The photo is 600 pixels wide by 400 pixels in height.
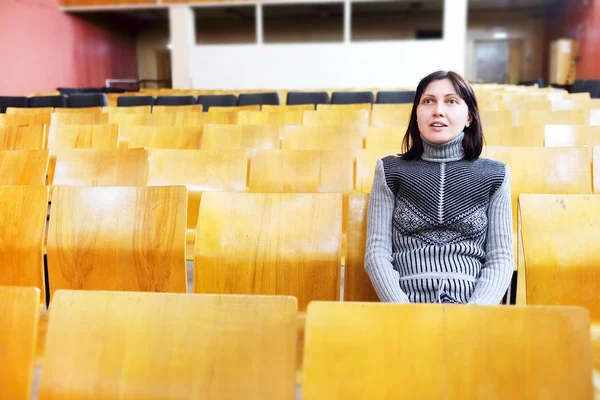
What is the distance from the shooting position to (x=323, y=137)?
322 cm

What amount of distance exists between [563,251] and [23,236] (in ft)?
6.13

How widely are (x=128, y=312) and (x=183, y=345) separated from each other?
0.43ft

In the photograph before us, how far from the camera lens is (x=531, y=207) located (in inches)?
65.7

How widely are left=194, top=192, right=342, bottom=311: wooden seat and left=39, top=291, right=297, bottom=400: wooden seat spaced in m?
0.71

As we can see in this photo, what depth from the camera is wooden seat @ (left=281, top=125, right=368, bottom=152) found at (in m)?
3.19

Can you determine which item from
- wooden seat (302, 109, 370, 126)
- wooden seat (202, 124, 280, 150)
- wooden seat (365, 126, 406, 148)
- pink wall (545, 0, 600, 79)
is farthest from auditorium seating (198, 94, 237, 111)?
pink wall (545, 0, 600, 79)

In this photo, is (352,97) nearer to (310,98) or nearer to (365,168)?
(310,98)

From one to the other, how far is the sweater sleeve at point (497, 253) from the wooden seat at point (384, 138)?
54.7 inches

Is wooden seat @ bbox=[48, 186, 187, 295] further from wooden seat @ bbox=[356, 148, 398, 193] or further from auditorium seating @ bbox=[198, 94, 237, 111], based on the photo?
auditorium seating @ bbox=[198, 94, 237, 111]

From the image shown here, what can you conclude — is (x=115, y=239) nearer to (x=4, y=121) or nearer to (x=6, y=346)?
(x=6, y=346)

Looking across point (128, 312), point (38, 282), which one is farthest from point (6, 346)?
point (38, 282)

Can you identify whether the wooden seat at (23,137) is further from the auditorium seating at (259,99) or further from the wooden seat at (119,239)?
the auditorium seating at (259,99)

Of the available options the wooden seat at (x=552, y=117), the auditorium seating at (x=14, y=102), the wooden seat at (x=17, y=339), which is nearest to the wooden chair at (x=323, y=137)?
the wooden seat at (x=552, y=117)

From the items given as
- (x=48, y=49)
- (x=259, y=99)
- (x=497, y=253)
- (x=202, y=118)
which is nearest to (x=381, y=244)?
(x=497, y=253)
